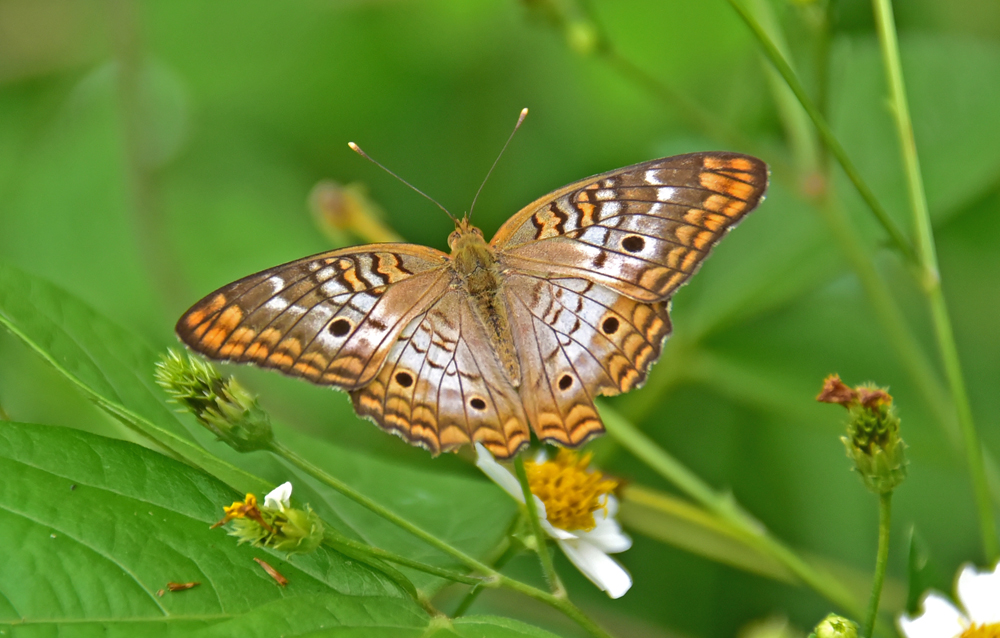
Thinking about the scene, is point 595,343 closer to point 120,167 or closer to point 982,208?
point 982,208

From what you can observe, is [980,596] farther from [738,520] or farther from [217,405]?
[217,405]

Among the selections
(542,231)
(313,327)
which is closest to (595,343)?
(542,231)

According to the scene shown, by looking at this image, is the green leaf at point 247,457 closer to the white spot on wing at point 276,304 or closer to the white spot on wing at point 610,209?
the white spot on wing at point 276,304

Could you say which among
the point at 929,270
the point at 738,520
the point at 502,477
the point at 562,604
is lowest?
the point at 562,604

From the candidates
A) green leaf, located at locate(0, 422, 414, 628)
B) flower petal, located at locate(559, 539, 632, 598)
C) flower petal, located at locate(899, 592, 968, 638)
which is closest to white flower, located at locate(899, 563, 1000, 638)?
flower petal, located at locate(899, 592, 968, 638)

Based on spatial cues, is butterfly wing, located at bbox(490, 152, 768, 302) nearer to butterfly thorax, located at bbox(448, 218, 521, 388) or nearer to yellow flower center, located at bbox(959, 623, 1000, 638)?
butterfly thorax, located at bbox(448, 218, 521, 388)

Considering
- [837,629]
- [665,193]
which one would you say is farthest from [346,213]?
[837,629]
